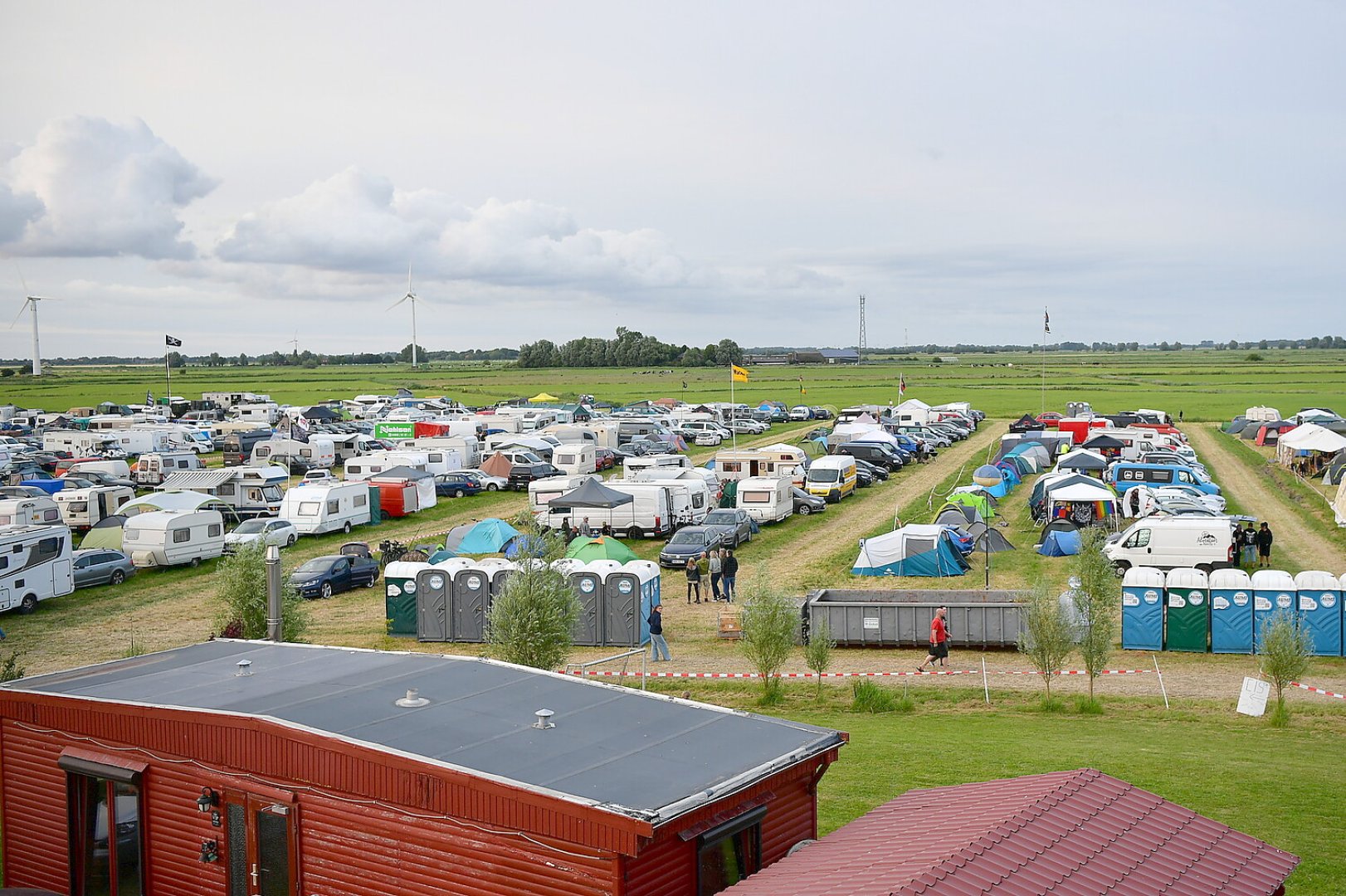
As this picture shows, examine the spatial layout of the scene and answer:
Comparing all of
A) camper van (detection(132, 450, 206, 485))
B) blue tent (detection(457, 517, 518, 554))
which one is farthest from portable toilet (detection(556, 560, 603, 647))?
camper van (detection(132, 450, 206, 485))

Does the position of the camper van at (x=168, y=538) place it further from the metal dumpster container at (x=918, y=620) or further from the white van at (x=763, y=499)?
the metal dumpster container at (x=918, y=620)

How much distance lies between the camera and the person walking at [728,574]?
2761 centimetres

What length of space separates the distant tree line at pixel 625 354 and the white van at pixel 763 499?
138385 millimetres

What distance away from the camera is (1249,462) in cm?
5347

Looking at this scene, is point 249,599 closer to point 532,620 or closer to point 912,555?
point 532,620

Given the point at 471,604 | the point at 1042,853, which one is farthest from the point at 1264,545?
the point at 1042,853

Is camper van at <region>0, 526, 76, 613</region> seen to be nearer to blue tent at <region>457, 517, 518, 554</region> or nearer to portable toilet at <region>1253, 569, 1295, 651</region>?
blue tent at <region>457, 517, 518, 554</region>

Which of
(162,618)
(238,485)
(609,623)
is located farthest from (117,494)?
(609,623)

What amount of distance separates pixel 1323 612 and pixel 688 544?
642 inches

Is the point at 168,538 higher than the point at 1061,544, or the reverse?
the point at 168,538

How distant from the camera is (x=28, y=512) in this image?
33.0 metres

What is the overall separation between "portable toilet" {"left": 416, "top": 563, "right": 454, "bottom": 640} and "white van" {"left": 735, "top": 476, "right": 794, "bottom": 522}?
606 inches

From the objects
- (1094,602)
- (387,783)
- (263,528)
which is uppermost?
(387,783)

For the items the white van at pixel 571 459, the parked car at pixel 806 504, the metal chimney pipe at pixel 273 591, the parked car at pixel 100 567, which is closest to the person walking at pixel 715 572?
the parked car at pixel 806 504
